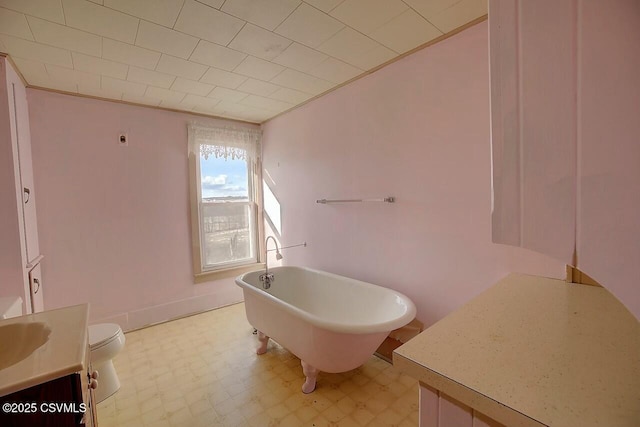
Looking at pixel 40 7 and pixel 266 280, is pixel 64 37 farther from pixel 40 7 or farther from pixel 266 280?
pixel 266 280

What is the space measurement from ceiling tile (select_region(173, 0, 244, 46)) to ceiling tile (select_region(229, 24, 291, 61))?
0.05 m

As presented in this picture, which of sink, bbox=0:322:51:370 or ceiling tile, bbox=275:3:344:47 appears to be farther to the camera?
ceiling tile, bbox=275:3:344:47

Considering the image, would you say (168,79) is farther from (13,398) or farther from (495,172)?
(495,172)

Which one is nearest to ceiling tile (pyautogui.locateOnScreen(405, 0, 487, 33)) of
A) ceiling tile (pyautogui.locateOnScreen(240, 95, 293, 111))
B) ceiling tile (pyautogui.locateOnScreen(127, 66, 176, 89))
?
ceiling tile (pyautogui.locateOnScreen(240, 95, 293, 111))

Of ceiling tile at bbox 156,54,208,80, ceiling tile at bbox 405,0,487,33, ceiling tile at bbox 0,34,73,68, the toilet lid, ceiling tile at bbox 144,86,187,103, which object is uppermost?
ceiling tile at bbox 144,86,187,103

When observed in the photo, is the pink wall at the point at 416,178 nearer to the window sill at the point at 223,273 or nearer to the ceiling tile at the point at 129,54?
the window sill at the point at 223,273

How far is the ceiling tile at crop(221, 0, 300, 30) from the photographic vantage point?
1.49 metres

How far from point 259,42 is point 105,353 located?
236cm

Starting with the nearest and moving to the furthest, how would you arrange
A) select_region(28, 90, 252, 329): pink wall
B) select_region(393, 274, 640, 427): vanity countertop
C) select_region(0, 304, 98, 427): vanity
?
select_region(393, 274, 640, 427): vanity countertop, select_region(0, 304, 98, 427): vanity, select_region(28, 90, 252, 329): pink wall

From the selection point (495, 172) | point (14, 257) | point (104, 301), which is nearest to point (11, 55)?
point (14, 257)

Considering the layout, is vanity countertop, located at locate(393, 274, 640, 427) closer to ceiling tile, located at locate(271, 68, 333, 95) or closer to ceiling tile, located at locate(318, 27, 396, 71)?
ceiling tile, located at locate(318, 27, 396, 71)

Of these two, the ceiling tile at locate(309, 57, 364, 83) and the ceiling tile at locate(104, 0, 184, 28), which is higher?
the ceiling tile at locate(309, 57, 364, 83)

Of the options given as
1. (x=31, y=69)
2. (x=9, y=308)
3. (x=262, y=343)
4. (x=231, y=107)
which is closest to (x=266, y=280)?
(x=262, y=343)

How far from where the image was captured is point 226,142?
350cm
